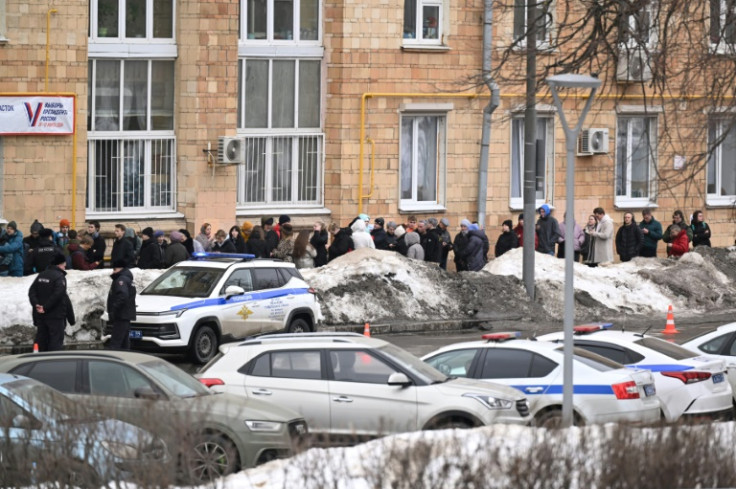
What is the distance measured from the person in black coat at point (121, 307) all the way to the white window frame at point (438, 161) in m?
14.4

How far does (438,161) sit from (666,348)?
1782 centimetres

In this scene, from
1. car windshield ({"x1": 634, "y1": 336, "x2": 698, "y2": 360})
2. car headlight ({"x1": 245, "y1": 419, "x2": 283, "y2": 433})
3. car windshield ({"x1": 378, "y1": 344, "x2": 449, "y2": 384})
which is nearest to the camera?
car headlight ({"x1": 245, "y1": 419, "x2": 283, "y2": 433})

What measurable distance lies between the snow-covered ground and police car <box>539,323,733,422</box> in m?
9.85

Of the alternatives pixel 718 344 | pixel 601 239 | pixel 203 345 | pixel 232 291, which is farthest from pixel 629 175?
pixel 718 344

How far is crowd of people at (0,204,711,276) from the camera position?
27.5 m

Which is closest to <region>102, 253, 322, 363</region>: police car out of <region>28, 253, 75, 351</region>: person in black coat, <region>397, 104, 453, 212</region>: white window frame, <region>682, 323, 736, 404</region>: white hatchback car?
<region>28, 253, 75, 351</region>: person in black coat

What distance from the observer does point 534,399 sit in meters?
16.7

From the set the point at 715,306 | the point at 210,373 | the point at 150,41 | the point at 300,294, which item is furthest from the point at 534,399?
the point at 150,41

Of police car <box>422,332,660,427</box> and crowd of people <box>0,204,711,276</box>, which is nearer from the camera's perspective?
police car <box>422,332,660,427</box>

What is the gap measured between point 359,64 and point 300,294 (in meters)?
11.0

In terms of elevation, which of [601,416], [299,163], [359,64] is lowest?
[601,416]

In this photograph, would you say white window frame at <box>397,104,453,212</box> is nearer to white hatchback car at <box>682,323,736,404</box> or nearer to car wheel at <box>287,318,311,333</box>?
car wheel at <box>287,318,311,333</box>

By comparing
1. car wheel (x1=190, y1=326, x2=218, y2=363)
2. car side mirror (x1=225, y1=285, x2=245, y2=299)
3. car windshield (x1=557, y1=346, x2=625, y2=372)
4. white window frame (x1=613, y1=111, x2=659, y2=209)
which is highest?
white window frame (x1=613, y1=111, x2=659, y2=209)

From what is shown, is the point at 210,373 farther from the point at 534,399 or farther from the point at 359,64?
the point at 359,64
